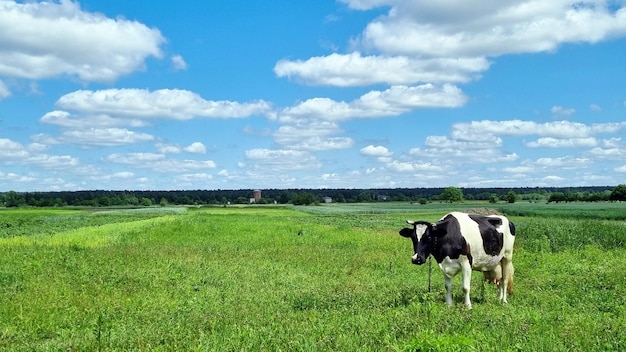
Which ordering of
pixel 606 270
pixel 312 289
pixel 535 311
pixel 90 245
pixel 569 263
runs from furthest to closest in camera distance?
pixel 90 245 < pixel 569 263 < pixel 606 270 < pixel 312 289 < pixel 535 311

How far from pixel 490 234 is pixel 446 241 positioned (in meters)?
1.45

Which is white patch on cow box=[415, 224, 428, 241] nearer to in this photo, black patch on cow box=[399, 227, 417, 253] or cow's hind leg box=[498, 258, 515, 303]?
black patch on cow box=[399, 227, 417, 253]

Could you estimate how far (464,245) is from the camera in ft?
43.4

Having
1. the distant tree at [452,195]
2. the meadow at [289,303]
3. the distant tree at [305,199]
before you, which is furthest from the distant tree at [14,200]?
the meadow at [289,303]

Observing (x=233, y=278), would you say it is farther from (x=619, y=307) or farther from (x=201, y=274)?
(x=619, y=307)

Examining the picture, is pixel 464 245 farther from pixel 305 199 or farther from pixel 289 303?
pixel 305 199

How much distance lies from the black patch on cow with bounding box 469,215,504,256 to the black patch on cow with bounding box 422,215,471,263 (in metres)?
0.77

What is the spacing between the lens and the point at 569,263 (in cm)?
2227

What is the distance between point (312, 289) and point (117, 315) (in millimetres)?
5866

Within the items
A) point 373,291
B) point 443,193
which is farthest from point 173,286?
point 443,193

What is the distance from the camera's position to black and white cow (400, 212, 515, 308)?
1320 cm

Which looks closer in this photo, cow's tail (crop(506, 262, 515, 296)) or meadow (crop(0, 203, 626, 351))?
meadow (crop(0, 203, 626, 351))

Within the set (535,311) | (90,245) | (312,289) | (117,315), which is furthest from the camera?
(90,245)

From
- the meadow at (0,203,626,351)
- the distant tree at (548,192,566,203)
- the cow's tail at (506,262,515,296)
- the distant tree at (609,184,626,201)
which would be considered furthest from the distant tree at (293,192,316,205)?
the cow's tail at (506,262,515,296)
